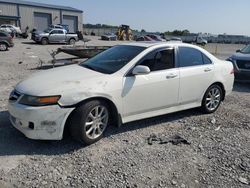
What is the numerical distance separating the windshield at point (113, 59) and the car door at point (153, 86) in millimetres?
257

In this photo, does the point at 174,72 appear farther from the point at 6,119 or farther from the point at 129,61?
the point at 6,119

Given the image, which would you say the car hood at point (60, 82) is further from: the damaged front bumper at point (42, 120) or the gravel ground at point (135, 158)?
the gravel ground at point (135, 158)

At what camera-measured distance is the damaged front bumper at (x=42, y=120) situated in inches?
149

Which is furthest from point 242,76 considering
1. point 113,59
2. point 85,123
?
point 85,123

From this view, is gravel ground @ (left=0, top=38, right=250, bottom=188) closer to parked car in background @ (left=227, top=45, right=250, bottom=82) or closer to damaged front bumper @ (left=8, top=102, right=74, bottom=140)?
damaged front bumper @ (left=8, top=102, right=74, bottom=140)

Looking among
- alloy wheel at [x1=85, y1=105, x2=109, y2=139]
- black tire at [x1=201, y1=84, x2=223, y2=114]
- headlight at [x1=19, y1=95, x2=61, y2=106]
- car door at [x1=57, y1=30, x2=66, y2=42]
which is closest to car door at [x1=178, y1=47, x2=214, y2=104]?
black tire at [x1=201, y1=84, x2=223, y2=114]

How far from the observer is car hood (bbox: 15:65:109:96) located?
12.8 feet

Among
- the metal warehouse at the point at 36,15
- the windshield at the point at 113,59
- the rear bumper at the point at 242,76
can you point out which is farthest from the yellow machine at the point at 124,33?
the windshield at the point at 113,59

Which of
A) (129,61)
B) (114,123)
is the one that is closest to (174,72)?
(129,61)

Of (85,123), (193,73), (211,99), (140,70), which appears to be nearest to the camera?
(85,123)

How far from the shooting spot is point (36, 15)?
54781mm

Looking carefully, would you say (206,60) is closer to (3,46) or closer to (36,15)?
(3,46)

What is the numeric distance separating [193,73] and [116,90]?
75.0 inches

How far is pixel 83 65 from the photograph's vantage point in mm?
5121
